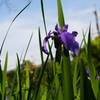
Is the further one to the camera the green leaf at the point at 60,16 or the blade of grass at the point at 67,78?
the green leaf at the point at 60,16

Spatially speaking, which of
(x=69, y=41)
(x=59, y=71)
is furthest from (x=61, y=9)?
(x=59, y=71)

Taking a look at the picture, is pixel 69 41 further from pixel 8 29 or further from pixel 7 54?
pixel 7 54

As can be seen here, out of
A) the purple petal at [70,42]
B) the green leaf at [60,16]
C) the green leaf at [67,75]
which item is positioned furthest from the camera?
the purple petal at [70,42]

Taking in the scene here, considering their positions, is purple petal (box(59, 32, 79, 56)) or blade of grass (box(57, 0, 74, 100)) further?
purple petal (box(59, 32, 79, 56))

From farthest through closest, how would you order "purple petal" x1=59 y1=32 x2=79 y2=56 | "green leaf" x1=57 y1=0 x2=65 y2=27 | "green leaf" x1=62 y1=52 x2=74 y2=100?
"purple petal" x1=59 y1=32 x2=79 y2=56 → "green leaf" x1=57 y1=0 x2=65 y2=27 → "green leaf" x1=62 y1=52 x2=74 y2=100

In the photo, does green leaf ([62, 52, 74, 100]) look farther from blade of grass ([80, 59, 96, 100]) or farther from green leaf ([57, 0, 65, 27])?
green leaf ([57, 0, 65, 27])

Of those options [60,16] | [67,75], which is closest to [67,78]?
[67,75]

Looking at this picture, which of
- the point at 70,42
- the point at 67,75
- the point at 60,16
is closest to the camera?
the point at 67,75

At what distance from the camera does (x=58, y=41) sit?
4.28 ft

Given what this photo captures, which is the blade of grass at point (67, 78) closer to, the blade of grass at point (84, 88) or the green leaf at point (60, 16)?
the blade of grass at point (84, 88)

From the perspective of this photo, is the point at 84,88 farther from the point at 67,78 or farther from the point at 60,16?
the point at 60,16

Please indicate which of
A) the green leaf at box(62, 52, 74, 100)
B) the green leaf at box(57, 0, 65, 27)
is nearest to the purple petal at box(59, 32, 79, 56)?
the green leaf at box(57, 0, 65, 27)

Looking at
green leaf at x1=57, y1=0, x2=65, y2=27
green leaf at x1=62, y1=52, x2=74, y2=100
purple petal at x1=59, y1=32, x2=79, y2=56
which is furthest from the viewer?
purple petal at x1=59, y1=32, x2=79, y2=56

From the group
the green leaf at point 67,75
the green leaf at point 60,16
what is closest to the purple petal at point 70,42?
the green leaf at point 60,16
